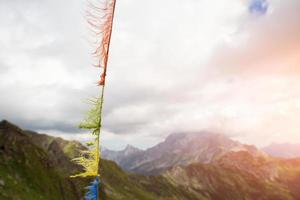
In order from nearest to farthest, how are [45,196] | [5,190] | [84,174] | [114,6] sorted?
[114,6] → [84,174] → [5,190] → [45,196]

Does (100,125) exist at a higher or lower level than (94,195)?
higher

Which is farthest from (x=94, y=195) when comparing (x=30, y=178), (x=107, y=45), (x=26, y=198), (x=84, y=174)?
(x=30, y=178)

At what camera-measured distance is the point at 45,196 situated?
192m

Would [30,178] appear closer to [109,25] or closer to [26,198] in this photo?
[26,198]

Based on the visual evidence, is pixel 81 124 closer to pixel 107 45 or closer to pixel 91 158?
pixel 91 158

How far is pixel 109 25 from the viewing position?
5.75m

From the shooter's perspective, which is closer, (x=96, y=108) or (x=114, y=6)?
(x=114, y=6)

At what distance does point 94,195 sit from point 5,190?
186927 mm

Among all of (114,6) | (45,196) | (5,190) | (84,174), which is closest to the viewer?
(114,6)

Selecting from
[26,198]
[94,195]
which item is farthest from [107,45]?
[26,198]

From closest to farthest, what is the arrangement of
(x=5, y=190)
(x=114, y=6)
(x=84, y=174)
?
(x=114, y=6) → (x=84, y=174) → (x=5, y=190)

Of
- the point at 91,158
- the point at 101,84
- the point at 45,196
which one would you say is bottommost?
the point at 45,196

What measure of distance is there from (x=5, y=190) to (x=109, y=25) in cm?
18767

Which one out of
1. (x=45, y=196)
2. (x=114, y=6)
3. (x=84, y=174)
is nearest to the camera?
(x=114, y=6)
